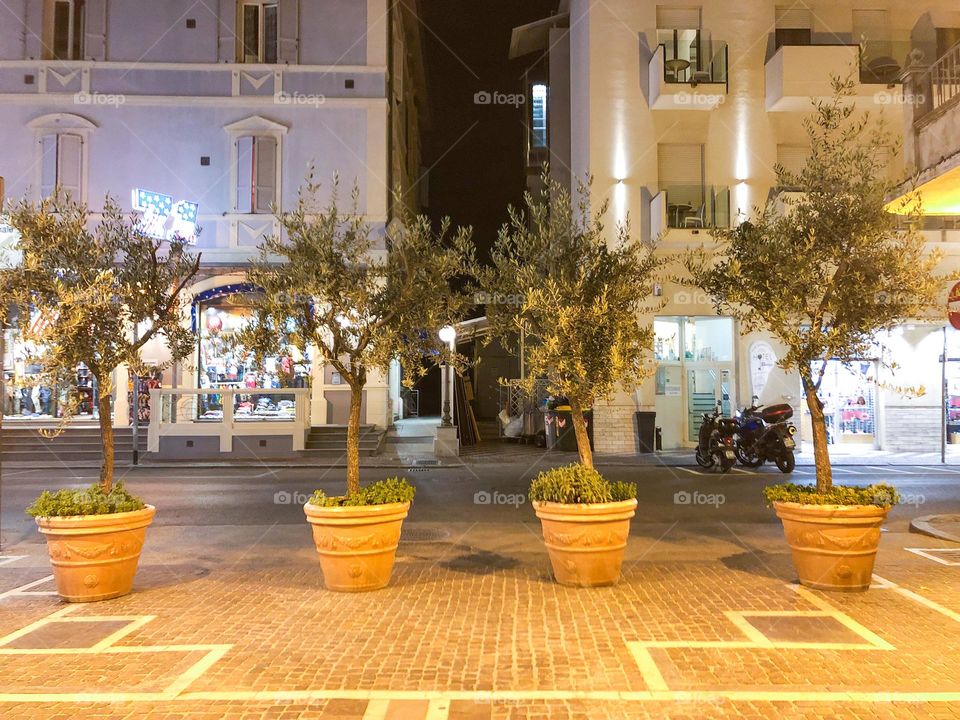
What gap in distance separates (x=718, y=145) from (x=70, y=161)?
57.7 ft

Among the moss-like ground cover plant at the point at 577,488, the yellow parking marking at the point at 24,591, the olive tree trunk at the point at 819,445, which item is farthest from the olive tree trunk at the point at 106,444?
the olive tree trunk at the point at 819,445

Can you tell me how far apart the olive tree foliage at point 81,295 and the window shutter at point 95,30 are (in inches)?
620

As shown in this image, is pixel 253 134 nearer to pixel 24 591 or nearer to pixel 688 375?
pixel 688 375

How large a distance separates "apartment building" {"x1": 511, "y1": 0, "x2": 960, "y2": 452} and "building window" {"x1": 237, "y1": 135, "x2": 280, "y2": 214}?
868 cm

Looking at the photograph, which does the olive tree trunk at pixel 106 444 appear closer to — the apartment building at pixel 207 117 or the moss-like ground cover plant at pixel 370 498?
the moss-like ground cover plant at pixel 370 498

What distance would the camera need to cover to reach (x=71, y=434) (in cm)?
1864

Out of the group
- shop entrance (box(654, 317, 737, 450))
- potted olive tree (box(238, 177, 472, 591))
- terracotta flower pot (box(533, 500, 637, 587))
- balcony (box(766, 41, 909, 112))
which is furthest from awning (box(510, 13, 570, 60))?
terracotta flower pot (box(533, 500, 637, 587))

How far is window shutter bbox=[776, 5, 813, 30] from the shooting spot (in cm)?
1980

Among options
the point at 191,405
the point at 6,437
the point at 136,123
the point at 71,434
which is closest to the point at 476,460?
the point at 191,405

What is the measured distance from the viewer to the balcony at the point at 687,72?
19.0m

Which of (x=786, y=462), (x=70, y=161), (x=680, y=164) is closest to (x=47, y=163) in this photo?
(x=70, y=161)

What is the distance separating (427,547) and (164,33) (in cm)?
1821

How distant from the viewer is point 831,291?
22.4 feet

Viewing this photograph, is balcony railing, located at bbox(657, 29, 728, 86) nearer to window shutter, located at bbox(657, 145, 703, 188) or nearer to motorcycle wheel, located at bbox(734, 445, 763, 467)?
window shutter, located at bbox(657, 145, 703, 188)
